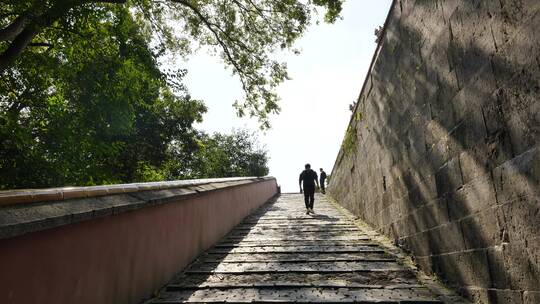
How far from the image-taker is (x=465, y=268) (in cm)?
302

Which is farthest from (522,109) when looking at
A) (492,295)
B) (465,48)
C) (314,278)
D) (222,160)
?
(222,160)

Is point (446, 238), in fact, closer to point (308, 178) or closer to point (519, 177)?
point (519, 177)

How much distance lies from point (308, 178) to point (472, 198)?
25.4 feet

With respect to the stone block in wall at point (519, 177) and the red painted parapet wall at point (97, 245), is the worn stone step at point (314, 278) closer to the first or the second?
the red painted parapet wall at point (97, 245)

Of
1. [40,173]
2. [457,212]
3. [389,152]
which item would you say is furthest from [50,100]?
[457,212]

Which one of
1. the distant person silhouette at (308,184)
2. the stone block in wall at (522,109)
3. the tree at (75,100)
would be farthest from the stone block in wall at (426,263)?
the tree at (75,100)

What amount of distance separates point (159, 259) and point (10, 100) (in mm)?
12482

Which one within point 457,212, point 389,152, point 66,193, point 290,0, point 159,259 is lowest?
point 159,259

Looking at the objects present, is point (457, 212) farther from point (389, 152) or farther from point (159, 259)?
point (159, 259)

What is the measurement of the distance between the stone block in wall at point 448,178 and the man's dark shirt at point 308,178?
6.91m

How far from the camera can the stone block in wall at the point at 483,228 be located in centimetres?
247

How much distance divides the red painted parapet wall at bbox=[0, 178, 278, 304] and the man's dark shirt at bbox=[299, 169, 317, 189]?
18.7ft

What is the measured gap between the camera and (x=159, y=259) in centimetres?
388

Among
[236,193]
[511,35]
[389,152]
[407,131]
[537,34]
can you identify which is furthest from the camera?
[236,193]
